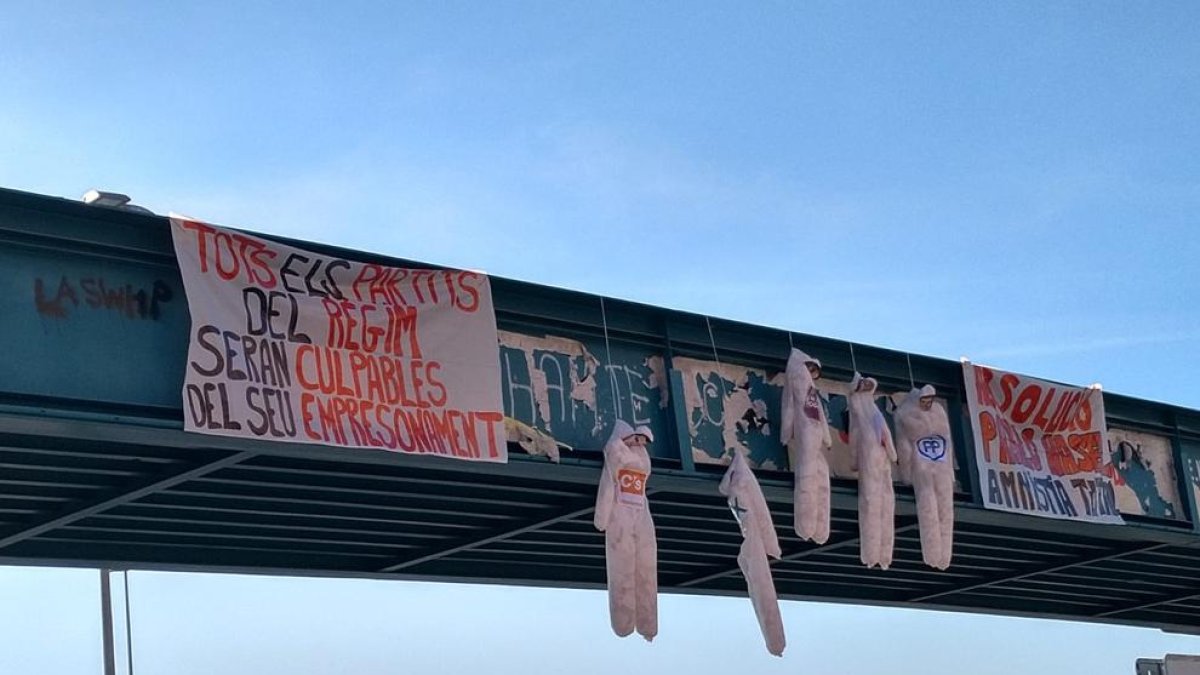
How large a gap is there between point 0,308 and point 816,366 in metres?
7.24

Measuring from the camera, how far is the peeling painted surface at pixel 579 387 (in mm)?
13305

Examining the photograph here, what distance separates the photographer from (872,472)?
15.1m

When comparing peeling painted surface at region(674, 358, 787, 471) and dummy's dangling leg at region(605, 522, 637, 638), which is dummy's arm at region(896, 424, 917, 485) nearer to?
peeling painted surface at region(674, 358, 787, 471)

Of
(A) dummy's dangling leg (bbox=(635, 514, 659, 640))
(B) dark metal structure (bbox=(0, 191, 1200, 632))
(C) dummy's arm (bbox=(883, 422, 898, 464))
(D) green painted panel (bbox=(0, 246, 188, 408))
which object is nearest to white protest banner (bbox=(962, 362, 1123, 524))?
(B) dark metal structure (bbox=(0, 191, 1200, 632))

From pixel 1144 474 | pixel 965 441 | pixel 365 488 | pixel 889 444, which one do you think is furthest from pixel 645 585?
pixel 1144 474

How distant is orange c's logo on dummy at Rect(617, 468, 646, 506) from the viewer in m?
13.3

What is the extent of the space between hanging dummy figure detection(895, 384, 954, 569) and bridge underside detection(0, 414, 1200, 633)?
360mm

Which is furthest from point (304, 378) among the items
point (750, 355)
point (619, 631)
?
point (750, 355)

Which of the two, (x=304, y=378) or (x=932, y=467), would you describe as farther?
(x=932, y=467)

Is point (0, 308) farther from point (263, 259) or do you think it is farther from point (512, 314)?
point (512, 314)

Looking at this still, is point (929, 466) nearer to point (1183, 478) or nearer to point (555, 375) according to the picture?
point (555, 375)

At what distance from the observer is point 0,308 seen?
1056 centimetres

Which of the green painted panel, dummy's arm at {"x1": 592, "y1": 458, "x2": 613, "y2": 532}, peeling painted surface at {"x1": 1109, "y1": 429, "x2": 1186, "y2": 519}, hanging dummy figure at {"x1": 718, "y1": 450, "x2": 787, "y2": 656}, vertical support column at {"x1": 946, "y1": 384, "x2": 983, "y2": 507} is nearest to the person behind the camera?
the green painted panel

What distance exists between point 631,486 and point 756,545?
1267 mm
